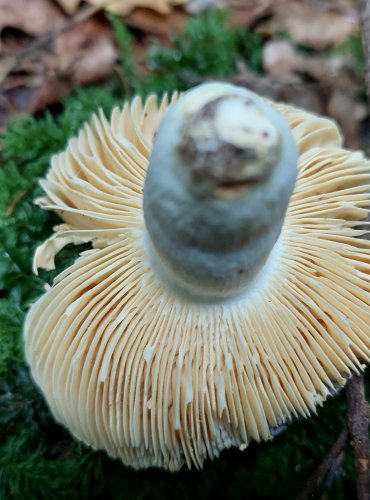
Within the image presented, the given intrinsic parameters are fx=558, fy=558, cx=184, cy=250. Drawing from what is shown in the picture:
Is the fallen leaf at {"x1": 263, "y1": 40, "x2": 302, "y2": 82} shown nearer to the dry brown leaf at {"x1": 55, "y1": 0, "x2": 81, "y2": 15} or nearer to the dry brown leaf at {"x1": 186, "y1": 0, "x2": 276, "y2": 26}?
the dry brown leaf at {"x1": 186, "y1": 0, "x2": 276, "y2": 26}

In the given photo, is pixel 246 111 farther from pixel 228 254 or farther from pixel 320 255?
pixel 320 255

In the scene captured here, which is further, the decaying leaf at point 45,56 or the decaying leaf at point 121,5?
the decaying leaf at point 121,5

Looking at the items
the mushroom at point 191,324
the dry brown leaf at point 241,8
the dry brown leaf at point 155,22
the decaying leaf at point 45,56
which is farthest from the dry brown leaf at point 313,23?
the mushroom at point 191,324

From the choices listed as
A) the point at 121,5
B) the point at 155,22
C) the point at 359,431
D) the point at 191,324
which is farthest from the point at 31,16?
the point at 359,431

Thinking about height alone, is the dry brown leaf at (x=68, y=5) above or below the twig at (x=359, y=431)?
above

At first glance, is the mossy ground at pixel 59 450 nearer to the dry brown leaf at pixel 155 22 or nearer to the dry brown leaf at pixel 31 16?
the dry brown leaf at pixel 31 16

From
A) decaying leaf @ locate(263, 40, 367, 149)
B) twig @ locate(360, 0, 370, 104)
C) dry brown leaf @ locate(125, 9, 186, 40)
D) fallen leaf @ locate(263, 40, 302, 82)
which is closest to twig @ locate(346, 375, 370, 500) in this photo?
twig @ locate(360, 0, 370, 104)
